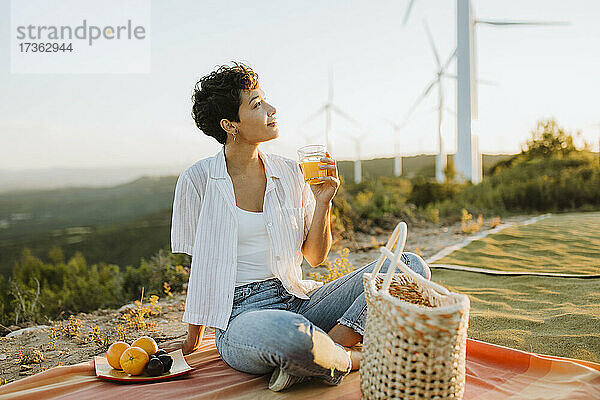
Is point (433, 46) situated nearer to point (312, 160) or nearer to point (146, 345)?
point (312, 160)

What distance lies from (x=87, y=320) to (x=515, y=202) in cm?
770

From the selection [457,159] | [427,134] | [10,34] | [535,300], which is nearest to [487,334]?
[535,300]

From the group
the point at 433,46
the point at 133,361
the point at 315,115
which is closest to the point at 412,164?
the point at 433,46

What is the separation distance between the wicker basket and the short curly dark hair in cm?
110

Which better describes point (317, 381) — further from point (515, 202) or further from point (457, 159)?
point (457, 159)

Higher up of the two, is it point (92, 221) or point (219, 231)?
point (219, 231)

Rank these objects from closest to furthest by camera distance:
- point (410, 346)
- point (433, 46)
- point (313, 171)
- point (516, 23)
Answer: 1. point (410, 346)
2. point (313, 171)
3. point (516, 23)
4. point (433, 46)

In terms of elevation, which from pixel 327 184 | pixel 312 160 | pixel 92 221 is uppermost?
pixel 312 160

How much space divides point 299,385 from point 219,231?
2.47ft

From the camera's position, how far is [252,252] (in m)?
2.59

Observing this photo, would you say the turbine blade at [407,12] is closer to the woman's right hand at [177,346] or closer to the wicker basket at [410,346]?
the woman's right hand at [177,346]

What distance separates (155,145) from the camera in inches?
297

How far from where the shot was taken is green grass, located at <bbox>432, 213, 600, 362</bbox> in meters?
3.04

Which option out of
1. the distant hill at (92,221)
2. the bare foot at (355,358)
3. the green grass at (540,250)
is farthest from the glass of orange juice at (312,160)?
the distant hill at (92,221)
